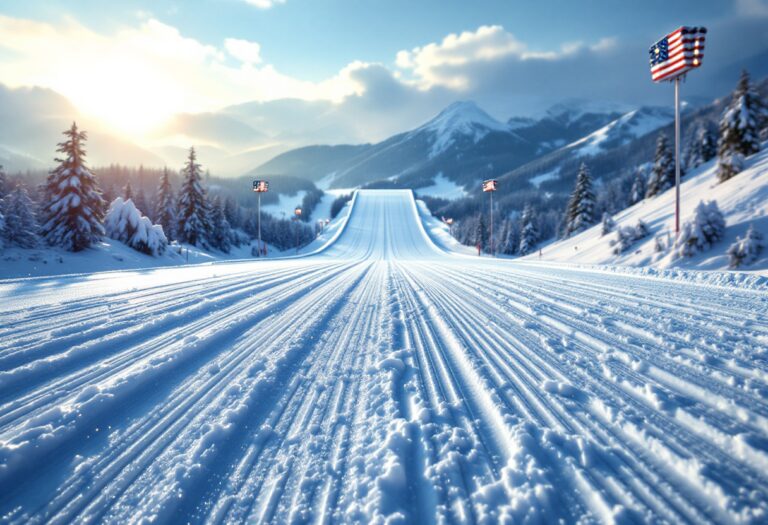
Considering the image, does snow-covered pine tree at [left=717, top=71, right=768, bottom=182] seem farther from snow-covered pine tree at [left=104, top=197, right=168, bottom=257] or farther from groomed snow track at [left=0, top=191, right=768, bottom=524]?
snow-covered pine tree at [left=104, top=197, right=168, bottom=257]

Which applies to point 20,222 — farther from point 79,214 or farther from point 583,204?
point 583,204

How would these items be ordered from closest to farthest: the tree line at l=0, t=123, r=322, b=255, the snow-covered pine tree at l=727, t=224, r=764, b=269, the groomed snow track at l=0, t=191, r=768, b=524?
1. the groomed snow track at l=0, t=191, r=768, b=524
2. the snow-covered pine tree at l=727, t=224, r=764, b=269
3. the tree line at l=0, t=123, r=322, b=255

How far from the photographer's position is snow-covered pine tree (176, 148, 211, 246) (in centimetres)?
3334

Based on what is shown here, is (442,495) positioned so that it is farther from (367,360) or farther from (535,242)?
(535,242)

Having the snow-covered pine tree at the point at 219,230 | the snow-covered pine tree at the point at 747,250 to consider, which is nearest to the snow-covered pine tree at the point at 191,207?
the snow-covered pine tree at the point at 219,230

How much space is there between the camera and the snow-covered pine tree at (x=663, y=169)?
33.4 metres

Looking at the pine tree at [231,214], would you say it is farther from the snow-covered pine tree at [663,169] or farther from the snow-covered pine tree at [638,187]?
the snow-covered pine tree at [638,187]

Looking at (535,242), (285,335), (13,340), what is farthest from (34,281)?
(535,242)

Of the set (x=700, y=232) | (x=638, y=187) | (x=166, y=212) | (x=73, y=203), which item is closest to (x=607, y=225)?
(x=700, y=232)

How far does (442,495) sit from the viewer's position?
1783mm

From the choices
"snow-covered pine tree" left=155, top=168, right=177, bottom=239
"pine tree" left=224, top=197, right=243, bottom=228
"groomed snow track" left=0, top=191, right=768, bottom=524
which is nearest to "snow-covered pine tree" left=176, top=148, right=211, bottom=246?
"snow-covered pine tree" left=155, top=168, right=177, bottom=239

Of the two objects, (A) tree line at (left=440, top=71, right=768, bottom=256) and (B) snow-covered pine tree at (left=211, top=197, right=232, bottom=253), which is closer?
(A) tree line at (left=440, top=71, right=768, bottom=256)

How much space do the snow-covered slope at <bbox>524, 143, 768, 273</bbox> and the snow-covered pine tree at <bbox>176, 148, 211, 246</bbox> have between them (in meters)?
33.4

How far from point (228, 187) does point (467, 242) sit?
397ft
